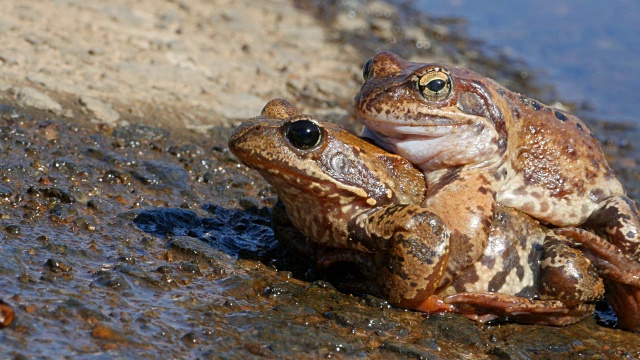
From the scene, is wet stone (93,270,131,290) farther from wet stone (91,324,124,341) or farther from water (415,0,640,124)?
water (415,0,640,124)

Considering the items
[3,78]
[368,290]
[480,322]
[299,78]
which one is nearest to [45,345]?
[368,290]

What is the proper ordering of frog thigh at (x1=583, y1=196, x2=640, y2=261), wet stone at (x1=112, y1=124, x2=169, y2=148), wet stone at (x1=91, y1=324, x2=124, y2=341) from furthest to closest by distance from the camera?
wet stone at (x1=112, y1=124, x2=169, y2=148)
frog thigh at (x1=583, y1=196, x2=640, y2=261)
wet stone at (x1=91, y1=324, x2=124, y2=341)

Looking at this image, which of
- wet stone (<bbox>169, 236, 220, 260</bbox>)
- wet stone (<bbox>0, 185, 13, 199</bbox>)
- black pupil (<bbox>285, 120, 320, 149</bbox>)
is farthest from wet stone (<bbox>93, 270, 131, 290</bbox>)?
black pupil (<bbox>285, 120, 320, 149</bbox>)

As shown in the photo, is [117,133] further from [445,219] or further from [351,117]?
[445,219]

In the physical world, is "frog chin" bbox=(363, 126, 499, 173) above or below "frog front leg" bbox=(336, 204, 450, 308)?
above

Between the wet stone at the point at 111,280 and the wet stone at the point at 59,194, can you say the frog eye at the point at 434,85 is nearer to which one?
the wet stone at the point at 111,280

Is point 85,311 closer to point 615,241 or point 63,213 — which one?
point 63,213
